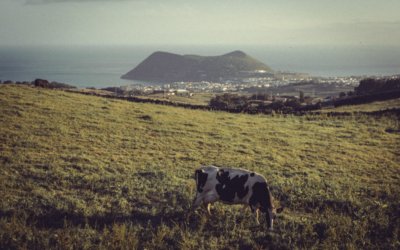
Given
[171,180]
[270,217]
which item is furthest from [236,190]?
[171,180]

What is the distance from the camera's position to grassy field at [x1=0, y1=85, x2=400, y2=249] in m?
9.50

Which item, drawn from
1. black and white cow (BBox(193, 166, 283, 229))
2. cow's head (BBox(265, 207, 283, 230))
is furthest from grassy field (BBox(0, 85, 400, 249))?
black and white cow (BBox(193, 166, 283, 229))

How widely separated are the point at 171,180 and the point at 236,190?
4.83m

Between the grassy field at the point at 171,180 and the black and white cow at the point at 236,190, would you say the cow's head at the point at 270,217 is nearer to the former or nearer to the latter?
the black and white cow at the point at 236,190

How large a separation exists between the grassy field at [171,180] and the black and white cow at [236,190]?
2.17ft

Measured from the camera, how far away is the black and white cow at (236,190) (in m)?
10.0

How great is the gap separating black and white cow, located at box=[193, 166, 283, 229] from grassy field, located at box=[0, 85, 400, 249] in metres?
0.66

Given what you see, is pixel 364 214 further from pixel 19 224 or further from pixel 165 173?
pixel 19 224

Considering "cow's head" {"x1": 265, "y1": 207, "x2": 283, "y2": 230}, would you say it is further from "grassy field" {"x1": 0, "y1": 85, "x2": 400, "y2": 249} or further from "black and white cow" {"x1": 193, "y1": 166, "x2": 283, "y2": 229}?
"grassy field" {"x1": 0, "y1": 85, "x2": 400, "y2": 249}

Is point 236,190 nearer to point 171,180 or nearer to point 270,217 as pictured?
point 270,217

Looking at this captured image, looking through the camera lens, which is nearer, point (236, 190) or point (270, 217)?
point (270, 217)

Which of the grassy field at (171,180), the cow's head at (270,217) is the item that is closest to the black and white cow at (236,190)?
the cow's head at (270,217)

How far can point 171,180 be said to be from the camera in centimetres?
1434

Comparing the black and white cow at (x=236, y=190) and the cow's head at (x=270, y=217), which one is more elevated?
the black and white cow at (x=236, y=190)
